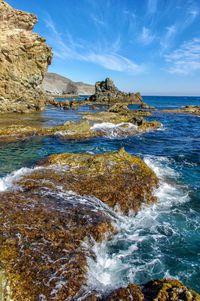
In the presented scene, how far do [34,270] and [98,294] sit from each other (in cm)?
127

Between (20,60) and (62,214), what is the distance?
127 feet

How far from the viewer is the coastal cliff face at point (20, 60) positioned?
31703 millimetres

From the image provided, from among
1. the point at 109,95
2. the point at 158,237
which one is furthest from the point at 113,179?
the point at 109,95

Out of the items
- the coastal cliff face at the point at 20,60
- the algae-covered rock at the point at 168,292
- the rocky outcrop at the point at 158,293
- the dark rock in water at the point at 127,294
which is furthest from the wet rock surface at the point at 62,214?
the coastal cliff face at the point at 20,60

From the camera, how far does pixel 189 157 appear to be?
1287 cm

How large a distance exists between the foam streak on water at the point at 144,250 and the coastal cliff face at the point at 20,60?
32.9 m

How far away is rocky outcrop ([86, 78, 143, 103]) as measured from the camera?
86500 mm

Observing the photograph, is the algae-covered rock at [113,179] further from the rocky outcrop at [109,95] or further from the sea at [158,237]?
the rocky outcrop at [109,95]

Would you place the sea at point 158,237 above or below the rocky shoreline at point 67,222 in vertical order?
below

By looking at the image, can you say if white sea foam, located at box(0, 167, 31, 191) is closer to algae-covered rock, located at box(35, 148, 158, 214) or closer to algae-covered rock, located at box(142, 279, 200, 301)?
algae-covered rock, located at box(35, 148, 158, 214)

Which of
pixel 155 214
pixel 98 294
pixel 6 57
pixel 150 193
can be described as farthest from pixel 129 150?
pixel 6 57

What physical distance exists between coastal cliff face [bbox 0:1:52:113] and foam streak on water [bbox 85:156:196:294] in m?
32.9

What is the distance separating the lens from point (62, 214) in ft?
16.8

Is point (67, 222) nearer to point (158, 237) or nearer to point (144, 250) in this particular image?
point (144, 250)
